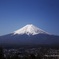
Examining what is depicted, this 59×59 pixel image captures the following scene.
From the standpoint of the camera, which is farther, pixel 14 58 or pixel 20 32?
pixel 20 32

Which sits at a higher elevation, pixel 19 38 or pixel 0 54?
pixel 19 38

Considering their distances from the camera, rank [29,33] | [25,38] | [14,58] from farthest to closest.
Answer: [29,33] < [25,38] < [14,58]

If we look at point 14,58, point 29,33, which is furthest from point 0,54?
point 29,33

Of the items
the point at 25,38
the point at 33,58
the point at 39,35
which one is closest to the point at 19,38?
the point at 25,38

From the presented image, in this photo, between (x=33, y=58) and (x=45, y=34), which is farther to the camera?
(x=45, y=34)

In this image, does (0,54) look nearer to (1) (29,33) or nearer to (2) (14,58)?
(2) (14,58)

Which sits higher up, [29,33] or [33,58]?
[29,33]

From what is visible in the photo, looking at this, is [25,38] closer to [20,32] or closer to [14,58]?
[20,32]

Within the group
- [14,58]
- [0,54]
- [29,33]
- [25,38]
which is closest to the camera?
[0,54]

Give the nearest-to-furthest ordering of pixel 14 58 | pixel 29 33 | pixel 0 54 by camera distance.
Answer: pixel 0 54 → pixel 14 58 → pixel 29 33
